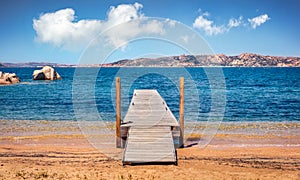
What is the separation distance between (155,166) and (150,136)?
229 centimetres

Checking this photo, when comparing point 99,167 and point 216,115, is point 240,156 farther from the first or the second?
point 216,115

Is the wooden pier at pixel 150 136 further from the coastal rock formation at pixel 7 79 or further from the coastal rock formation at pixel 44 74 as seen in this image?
the coastal rock formation at pixel 44 74

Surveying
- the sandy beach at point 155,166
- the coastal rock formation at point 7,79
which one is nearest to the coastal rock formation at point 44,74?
the coastal rock formation at point 7,79

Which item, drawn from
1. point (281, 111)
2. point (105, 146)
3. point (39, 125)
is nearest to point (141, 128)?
point (105, 146)

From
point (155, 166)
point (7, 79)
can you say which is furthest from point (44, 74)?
point (155, 166)

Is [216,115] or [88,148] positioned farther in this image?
[216,115]

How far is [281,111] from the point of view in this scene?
30.2 metres

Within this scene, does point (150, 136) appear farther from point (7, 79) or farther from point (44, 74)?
point (44, 74)

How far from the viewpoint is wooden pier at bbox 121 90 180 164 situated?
450 inches

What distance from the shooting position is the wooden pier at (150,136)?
37.5 feet

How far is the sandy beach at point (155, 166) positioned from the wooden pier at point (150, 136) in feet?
1.23

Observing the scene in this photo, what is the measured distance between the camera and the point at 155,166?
36.3ft

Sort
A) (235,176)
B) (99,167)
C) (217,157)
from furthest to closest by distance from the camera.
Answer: (217,157) < (99,167) < (235,176)

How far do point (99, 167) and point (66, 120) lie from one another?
1344 centimetres
